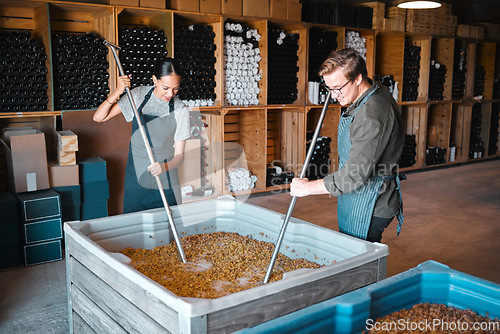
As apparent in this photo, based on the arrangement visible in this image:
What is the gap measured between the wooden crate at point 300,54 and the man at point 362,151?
147 inches

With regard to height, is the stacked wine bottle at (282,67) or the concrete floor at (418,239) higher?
the stacked wine bottle at (282,67)

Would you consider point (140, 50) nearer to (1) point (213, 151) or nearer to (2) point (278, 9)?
(1) point (213, 151)

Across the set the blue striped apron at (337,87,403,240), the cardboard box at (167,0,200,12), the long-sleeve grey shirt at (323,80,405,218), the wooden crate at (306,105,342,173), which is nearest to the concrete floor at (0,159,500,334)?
the wooden crate at (306,105,342,173)

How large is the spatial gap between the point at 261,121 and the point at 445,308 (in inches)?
168

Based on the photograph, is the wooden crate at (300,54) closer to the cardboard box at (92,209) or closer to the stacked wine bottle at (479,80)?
the cardboard box at (92,209)

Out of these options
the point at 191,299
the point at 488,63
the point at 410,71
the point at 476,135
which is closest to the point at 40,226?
the point at 191,299

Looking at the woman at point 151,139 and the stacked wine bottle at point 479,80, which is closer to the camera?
the woman at point 151,139

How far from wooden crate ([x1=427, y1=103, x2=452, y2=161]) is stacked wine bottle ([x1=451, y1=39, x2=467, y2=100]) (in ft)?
0.95

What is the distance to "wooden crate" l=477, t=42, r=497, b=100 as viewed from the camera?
8.70 meters

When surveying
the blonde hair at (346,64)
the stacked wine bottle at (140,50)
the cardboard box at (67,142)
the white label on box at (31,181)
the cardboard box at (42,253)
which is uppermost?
the stacked wine bottle at (140,50)

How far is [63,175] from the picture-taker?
145 inches

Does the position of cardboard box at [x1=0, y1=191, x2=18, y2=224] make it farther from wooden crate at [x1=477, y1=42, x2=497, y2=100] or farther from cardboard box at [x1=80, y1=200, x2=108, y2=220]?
wooden crate at [x1=477, y1=42, x2=497, y2=100]

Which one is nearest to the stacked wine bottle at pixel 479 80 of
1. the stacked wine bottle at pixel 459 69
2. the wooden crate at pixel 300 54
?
the stacked wine bottle at pixel 459 69

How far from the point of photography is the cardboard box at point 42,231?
11.1 feet
